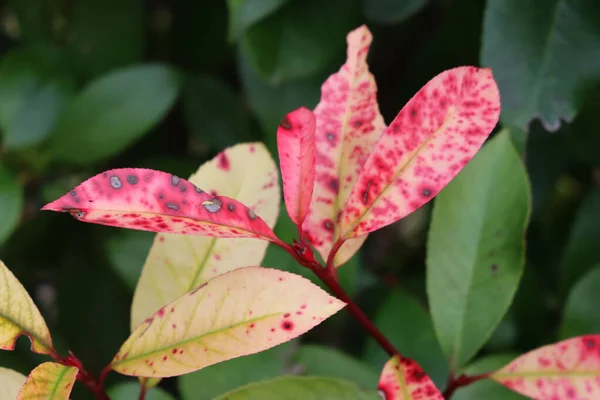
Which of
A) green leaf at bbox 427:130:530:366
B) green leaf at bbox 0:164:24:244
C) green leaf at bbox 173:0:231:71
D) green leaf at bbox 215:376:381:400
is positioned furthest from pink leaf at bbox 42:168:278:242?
green leaf at bbox 173:0:231:71

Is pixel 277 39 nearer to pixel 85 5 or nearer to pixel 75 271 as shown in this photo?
pixel 85 5

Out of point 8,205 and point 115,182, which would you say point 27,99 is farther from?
point 115,182

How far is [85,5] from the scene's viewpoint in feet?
3.23

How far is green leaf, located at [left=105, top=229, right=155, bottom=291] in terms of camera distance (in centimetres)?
72

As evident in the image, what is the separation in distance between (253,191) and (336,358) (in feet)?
0.80

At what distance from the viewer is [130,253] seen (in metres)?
0.73

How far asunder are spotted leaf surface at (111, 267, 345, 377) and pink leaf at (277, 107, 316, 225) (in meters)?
0.05

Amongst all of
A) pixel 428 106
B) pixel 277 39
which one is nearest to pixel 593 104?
pixel 277 39

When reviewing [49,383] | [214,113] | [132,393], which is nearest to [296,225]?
[49,383]

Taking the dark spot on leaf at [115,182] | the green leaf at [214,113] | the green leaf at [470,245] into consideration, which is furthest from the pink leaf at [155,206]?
the green leaf at [214,113]

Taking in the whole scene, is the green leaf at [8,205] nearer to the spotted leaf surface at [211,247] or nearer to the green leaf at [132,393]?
the green leaf at [132,393]

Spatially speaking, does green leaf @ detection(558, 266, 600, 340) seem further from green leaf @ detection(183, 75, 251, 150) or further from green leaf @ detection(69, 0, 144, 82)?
green leaf @ detection(69, 0, 144, 82)

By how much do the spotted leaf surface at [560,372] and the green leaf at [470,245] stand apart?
0.07m

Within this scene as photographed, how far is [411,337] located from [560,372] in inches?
10.1
